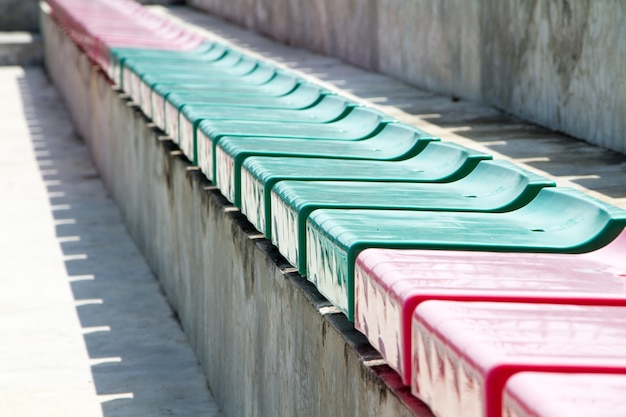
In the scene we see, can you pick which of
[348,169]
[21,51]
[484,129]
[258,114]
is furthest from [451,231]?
[21,51]

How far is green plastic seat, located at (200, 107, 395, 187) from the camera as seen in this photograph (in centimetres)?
591

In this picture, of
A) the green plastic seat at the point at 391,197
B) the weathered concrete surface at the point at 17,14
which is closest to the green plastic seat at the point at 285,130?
the green plastic seat at the point at 391,197

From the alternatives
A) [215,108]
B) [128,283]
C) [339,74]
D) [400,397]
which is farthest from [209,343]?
[339,74]

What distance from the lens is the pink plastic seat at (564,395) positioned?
2084mm

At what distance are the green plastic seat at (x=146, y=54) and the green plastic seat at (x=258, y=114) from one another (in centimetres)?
337

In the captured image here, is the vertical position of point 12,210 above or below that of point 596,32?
below

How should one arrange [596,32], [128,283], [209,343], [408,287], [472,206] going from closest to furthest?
[408,287] → [472,206] → [209,343] → [596,32] → [128,283]

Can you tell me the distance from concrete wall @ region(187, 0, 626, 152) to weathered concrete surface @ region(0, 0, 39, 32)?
13.9 metres

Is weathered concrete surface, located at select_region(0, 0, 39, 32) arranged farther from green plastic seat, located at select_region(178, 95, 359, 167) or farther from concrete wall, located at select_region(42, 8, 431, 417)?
green plastic seat, located at select_region(178, 95, 359, 167)

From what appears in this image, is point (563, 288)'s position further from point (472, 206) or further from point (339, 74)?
point (339, 74)

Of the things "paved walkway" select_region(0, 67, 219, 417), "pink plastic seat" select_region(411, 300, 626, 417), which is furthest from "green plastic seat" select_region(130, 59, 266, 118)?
"pink plastic seat" select_region(411, 300, 626, 417)

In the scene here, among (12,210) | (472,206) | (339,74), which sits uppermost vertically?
(472,206)

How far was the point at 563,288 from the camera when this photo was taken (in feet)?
9.86

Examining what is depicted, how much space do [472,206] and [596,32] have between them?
323cm
